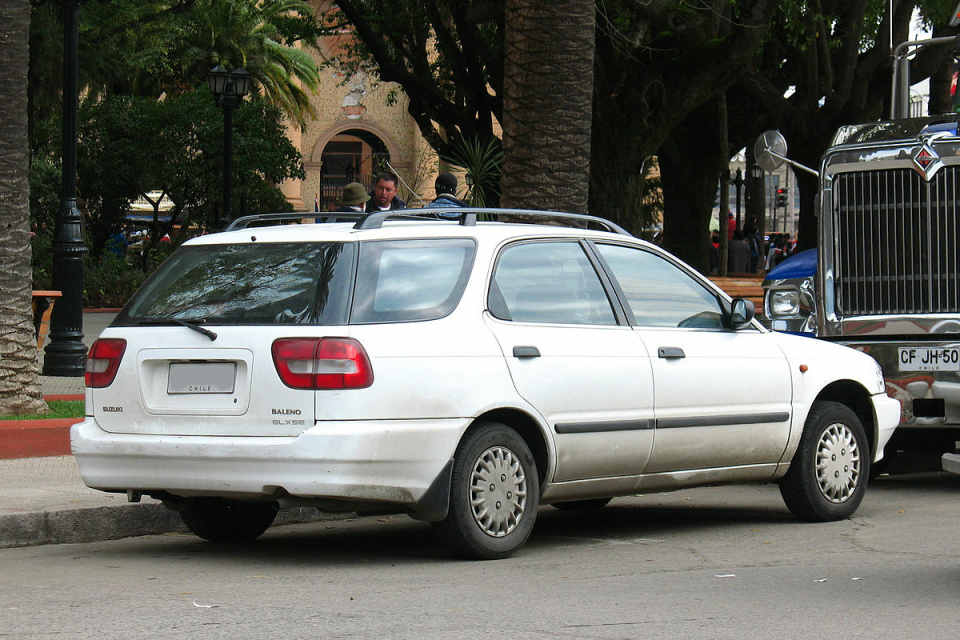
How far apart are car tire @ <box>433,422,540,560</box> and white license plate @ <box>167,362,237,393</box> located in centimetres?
108

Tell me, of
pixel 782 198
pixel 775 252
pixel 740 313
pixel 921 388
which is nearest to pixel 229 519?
pixel 740 313

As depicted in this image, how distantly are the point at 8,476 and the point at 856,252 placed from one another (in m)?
5.81

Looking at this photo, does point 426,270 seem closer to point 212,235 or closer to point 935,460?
point 212,235

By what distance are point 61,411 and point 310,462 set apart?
5.59 metres

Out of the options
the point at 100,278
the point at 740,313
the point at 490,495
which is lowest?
the point at 490,495

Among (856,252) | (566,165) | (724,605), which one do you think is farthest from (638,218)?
(724,605)

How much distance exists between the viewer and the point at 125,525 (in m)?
7.77

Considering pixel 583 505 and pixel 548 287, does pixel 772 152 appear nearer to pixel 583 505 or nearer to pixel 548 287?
pixel 583 505

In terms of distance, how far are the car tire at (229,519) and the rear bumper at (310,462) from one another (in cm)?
83

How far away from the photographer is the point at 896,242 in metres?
9.71

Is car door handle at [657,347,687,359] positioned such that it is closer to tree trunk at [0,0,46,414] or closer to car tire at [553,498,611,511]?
car tire at [553,498,611,511]

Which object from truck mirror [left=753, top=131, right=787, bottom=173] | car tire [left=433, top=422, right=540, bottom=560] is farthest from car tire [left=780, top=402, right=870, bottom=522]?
truck mirror [left=753, top=131, right=787, bottom=173]

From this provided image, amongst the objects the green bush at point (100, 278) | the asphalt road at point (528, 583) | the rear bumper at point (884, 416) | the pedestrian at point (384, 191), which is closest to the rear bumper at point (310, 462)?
the asphalt road at point (528, 583)

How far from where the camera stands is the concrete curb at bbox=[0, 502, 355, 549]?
23.9 ft
